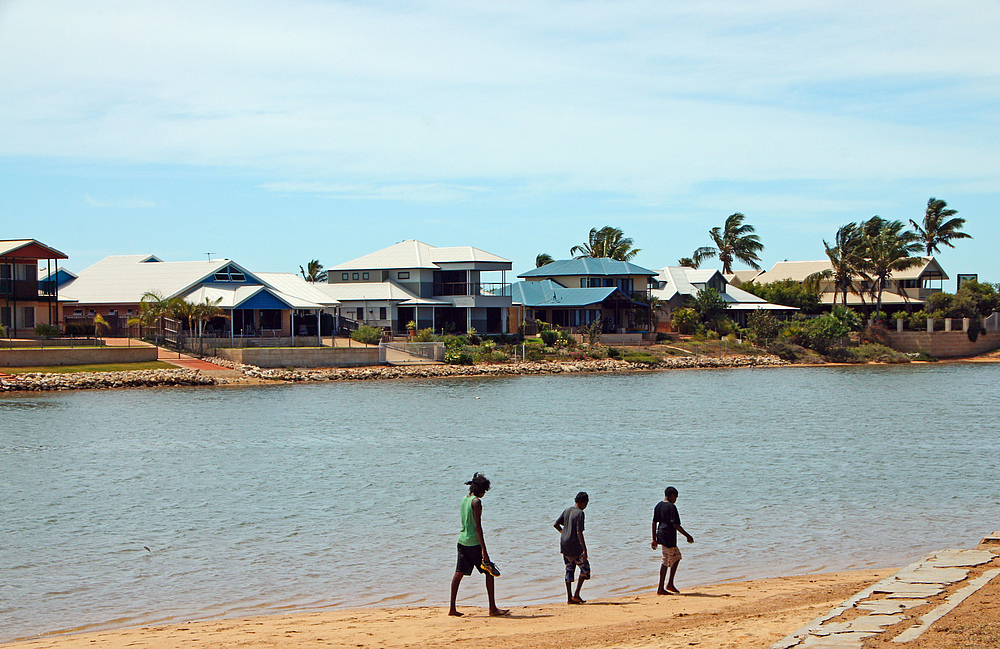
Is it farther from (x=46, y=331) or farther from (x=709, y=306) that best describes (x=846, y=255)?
(x=46, y=331)

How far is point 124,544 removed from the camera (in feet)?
65.8

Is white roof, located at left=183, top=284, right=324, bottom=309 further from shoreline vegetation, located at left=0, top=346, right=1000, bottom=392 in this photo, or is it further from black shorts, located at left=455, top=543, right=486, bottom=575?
black shorts, located at left=455, top=543, right=486, bottom=575

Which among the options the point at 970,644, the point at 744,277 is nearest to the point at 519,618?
the point at 970,644

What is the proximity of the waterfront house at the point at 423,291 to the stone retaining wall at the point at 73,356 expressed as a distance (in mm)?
19027

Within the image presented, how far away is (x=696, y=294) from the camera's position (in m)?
87.9

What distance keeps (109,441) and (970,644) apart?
3187 centimetres

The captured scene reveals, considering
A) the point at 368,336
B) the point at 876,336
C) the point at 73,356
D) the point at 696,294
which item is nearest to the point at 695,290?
the point at 696,294

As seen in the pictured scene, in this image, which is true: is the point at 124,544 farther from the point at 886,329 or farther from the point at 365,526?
the point at 886,329

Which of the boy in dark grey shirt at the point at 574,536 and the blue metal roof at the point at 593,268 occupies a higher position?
the blue metal roof at the point at 593,268

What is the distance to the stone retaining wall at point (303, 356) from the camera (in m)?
59.7

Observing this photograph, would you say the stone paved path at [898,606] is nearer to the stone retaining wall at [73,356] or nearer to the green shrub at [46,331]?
the stone retaining wall at [73,356]

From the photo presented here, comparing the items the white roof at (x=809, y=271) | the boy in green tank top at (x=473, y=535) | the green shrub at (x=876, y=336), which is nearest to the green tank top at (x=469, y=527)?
the boy in green tank top at (x=473, y=535)

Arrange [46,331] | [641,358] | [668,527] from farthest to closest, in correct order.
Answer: [641,358] < [46,331] < [668,527]

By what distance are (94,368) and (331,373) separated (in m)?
13.6
